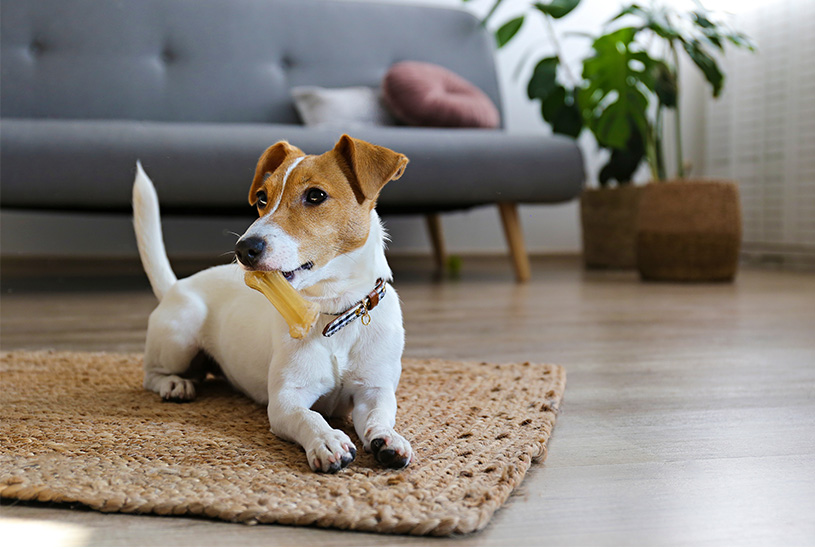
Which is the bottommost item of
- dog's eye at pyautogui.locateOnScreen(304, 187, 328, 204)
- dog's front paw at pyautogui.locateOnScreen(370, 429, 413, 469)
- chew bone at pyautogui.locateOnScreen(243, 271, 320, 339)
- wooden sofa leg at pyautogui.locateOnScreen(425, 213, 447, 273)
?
wooden sofa leg at pyautogui.locateOnScreen(425, 213, 447, 273)

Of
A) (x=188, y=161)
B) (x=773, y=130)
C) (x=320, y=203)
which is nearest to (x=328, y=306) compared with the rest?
(x=320, y=203)

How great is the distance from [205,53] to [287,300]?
276cm

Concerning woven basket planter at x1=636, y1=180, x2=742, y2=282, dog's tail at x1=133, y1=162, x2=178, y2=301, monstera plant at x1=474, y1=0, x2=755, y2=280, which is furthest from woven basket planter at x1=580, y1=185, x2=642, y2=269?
dog's tail at x1=133, y1=162, x2=178, y2=301

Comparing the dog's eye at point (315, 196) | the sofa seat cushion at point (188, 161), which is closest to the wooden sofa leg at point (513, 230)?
the sofa seat cushion at point (188, 161)

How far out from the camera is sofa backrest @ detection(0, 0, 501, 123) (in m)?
3.35

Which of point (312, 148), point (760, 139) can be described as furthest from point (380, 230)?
point (760, 139)

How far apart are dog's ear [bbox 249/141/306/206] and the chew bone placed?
17 cm

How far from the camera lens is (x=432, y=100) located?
3.26 meters

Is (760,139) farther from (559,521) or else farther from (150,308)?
(559,521)

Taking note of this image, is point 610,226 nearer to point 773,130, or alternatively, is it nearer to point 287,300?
point 773,130

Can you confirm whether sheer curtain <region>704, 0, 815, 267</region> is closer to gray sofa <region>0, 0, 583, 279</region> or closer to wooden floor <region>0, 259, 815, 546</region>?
wooden floor <region>0, 259, 815, 546</region>

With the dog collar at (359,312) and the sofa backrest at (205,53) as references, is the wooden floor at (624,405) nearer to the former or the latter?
the dog collar at (359,312)

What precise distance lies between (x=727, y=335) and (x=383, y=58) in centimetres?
229

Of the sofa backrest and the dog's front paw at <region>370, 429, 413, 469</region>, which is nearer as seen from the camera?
the dog's front paw at <region>370, 429, 413, 469</region>
